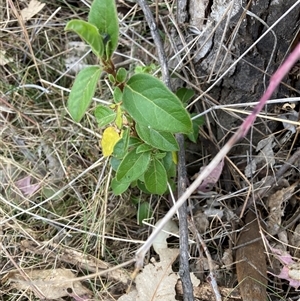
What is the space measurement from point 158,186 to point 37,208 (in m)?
0.56

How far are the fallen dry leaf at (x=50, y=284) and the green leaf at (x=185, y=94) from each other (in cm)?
69

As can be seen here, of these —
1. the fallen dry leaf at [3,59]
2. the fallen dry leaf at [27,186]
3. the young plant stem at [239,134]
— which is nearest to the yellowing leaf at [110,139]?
the fallen dry leaf at [27,186]

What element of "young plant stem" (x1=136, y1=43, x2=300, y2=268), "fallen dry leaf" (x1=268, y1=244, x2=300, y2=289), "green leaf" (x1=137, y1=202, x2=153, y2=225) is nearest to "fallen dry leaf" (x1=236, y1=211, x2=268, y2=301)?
"fallen dry leaf" (x1=268, y1=244, x2=300, y2=289)

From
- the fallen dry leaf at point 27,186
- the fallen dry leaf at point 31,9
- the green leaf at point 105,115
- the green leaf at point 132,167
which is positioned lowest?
the fallen dry leaf at point 27,186

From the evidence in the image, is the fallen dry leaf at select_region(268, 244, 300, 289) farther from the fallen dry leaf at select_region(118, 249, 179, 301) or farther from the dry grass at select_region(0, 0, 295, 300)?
the fallen dry leaf at select_region(118, 249, 179, 301)

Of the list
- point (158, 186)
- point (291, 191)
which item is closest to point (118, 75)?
point (158, 186)

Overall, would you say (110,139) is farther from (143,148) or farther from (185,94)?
(185,94)

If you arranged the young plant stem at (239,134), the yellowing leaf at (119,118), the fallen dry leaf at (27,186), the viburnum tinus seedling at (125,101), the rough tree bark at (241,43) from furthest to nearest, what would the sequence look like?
the fallen dry leaf at (27,186)
the rough tree bark at (241,43)
the yellowing leaf at (119,118)
the viburnum tinus seedling at (125,101)
the young plant stem at (239,134)

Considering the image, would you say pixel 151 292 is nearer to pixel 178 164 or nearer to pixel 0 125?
pixel 178 164

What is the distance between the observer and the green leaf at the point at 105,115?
120cm

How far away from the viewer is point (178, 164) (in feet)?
4.53

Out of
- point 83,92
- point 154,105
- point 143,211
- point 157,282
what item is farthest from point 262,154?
point 83,92

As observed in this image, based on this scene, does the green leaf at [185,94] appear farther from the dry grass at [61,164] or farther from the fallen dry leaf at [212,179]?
the fallen dry leaf at [212,179]

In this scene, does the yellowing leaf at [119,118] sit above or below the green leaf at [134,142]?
above
